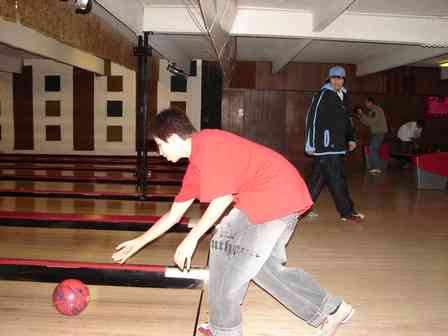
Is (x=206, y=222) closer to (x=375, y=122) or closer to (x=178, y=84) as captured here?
(x=375, y=122)

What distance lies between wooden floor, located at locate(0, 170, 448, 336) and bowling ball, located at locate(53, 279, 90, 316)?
48mm

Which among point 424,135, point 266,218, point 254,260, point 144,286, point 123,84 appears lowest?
point 144,286

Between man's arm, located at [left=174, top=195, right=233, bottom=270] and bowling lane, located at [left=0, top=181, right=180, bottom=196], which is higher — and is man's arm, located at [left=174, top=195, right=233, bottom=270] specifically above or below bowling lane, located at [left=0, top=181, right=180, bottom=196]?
above

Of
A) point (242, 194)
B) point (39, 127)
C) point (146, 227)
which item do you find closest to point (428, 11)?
point (146, 227)

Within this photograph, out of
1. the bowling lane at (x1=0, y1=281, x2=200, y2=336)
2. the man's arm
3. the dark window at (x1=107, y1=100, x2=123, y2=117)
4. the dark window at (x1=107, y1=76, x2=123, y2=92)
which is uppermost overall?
the dark window at (x1=107, y1=76, x2=123, y2=92)

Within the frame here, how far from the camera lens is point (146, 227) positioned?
3.29 meters

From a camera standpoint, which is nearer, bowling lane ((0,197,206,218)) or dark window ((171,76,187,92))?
bowling lane ((0,197,206,218))

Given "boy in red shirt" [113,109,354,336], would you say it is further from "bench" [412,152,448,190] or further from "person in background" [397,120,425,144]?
"person in background" [397,120,425,144]

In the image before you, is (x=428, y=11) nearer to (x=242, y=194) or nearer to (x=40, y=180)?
(x=242, y=194)

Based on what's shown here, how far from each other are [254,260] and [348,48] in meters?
7.40

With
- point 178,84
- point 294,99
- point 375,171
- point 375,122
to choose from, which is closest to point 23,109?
point 178,84

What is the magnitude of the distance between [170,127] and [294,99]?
9134 millimetres

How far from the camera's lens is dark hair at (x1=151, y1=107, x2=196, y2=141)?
151cm

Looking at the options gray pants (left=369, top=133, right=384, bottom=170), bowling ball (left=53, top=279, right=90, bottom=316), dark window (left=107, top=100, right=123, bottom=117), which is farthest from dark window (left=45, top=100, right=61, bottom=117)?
bowling ball (left=53, top=279, right=90, bottom=316)
